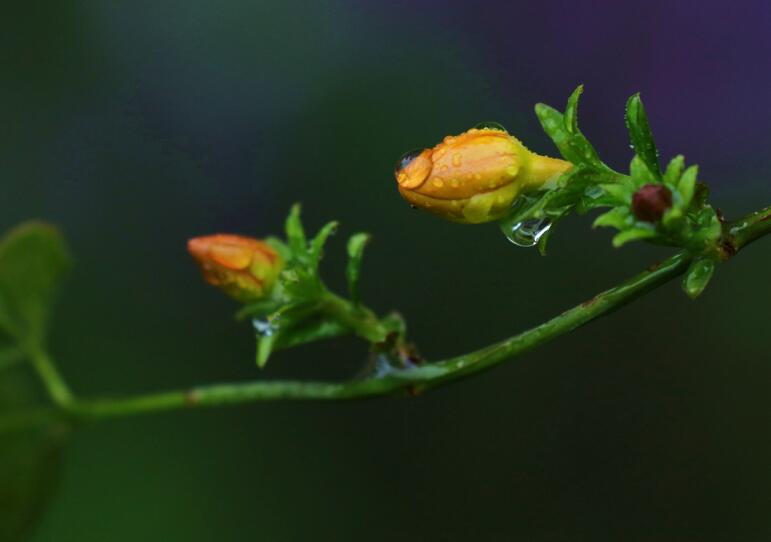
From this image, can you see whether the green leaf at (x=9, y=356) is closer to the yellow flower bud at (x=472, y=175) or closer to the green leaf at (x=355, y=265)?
the green leaf at (x=355, y=265)

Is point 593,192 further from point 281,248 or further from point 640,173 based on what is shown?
point 281,248

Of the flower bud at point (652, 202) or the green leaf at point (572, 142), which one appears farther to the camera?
the green leaf at point (572, 142)

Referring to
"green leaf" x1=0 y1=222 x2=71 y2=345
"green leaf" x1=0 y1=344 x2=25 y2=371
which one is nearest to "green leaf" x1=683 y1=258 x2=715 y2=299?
"green leaf" x1=0 y1=222 x2=71 y2=345

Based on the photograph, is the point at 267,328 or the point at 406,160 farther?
the point at 267,328

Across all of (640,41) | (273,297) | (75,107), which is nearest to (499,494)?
(640,41)

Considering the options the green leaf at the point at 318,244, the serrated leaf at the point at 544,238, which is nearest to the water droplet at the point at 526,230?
the serrated leaf at the point at 544,238

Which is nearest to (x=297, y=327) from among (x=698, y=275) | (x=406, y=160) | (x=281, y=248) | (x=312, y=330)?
(x=312, y=330)
